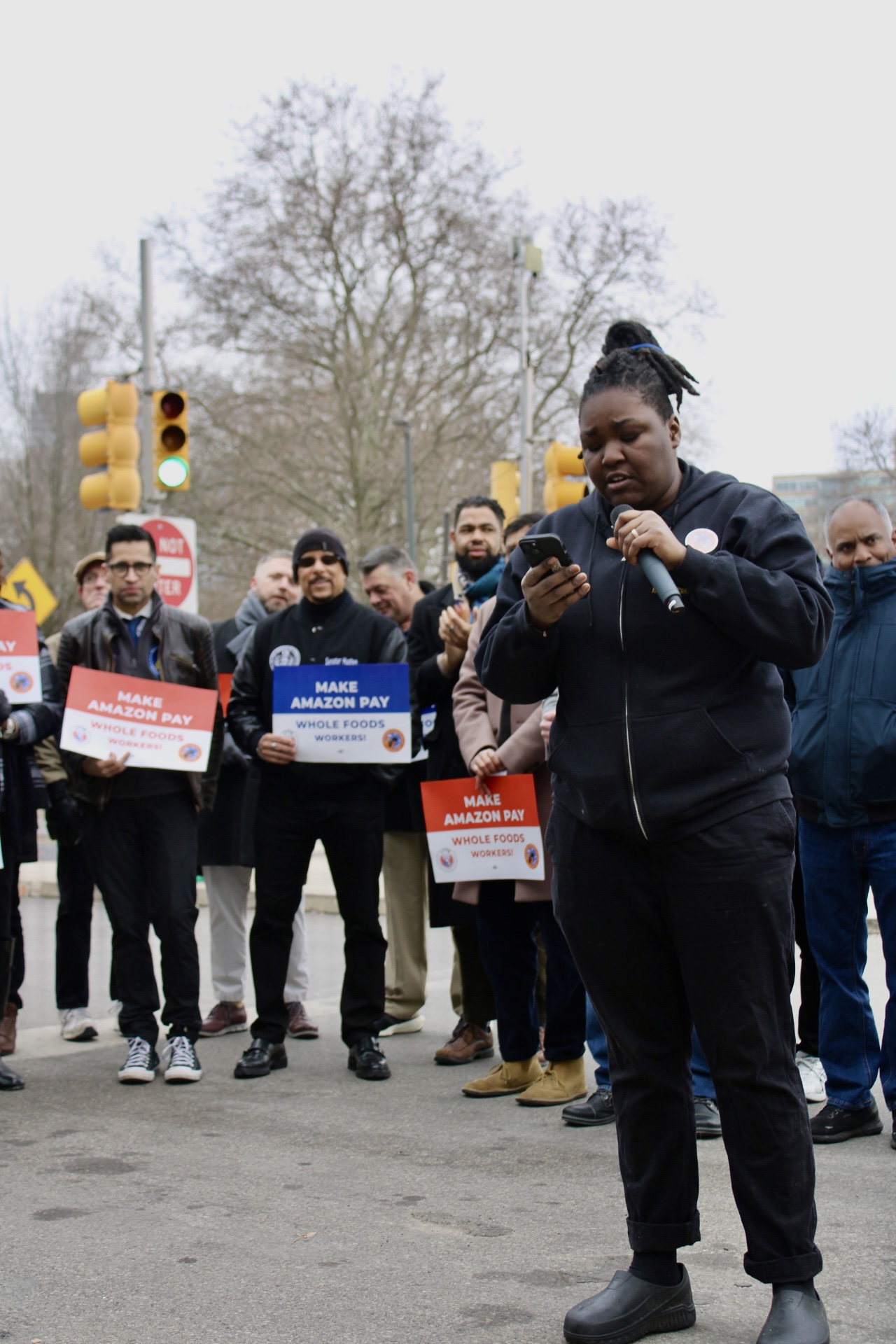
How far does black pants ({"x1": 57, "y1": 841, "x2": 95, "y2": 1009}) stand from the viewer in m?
7.01

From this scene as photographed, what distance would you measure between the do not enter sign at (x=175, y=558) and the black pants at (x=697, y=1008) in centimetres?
949

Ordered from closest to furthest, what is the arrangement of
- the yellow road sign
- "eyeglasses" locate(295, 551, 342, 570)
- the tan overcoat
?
the tan overcoat → "eyeglasses" locate(295, 551, 342, 570) → the yellow road sign

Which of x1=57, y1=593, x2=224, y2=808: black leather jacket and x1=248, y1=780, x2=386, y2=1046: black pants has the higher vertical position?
x1=57, y1=593, x2=224, y2=808: black leather jacket

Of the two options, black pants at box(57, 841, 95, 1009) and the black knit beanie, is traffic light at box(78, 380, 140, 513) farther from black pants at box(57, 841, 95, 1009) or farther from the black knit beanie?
the black knit beanie

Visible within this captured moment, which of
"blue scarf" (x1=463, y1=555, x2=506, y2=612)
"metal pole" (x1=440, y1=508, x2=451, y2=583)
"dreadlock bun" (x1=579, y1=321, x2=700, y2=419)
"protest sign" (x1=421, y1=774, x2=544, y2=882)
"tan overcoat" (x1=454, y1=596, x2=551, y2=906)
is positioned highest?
"metal pole" (x1=440, y1=508, x2=451, y2=583)

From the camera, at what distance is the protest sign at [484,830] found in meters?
5.70

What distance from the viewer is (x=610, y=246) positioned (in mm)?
33938

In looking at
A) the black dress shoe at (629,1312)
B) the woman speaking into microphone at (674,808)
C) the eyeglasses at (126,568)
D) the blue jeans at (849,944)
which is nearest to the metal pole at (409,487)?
the eyeglasses at (126,568)

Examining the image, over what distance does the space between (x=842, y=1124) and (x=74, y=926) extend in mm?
3864

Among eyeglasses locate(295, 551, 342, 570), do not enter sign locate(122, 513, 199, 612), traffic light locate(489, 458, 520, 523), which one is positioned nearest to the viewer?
eyeglasses locate(295, 551, 342, 570)

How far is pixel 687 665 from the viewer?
10.3 ft

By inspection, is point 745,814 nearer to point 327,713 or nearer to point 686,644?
point 686,644

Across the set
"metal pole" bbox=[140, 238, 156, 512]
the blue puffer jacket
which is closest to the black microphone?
the blue puffer jacket

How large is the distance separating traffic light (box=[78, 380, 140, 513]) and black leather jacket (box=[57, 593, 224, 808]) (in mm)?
6054
